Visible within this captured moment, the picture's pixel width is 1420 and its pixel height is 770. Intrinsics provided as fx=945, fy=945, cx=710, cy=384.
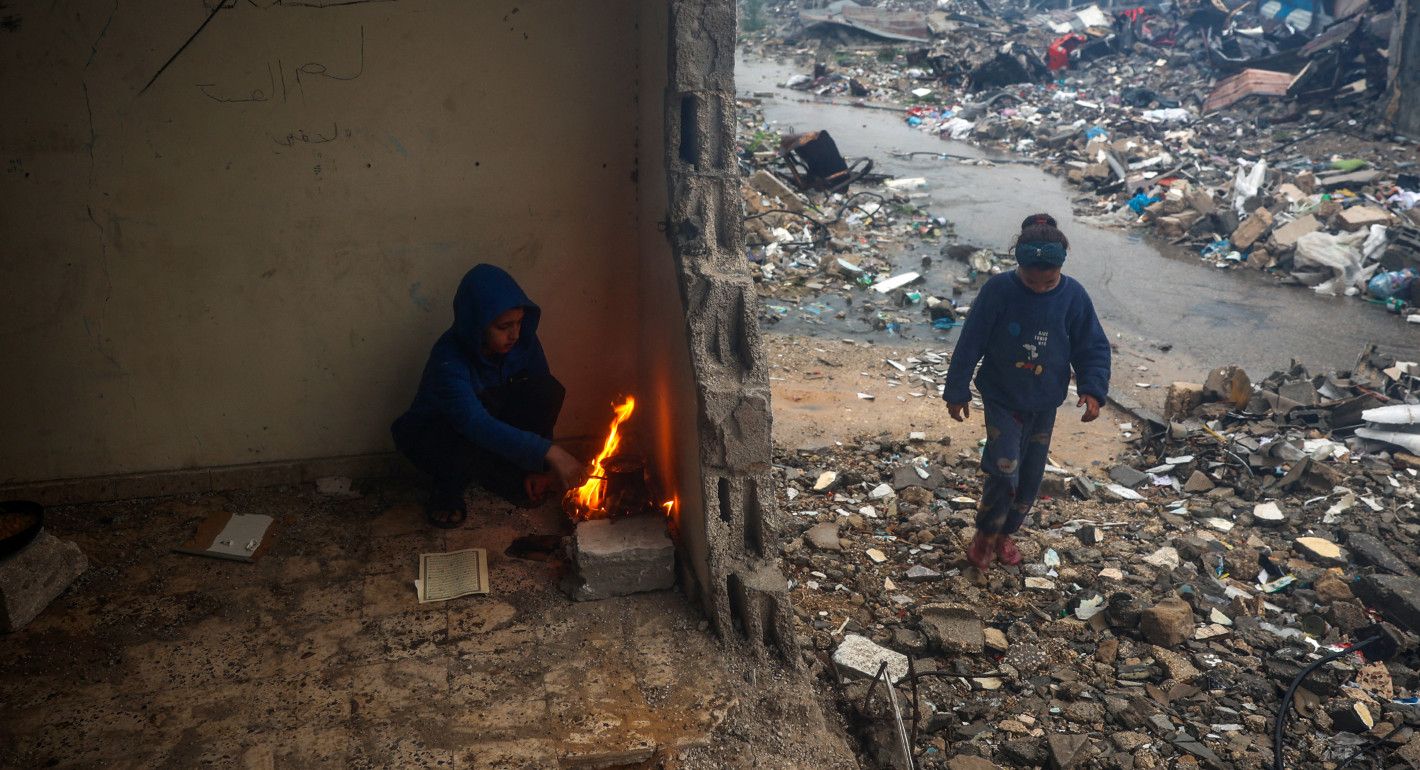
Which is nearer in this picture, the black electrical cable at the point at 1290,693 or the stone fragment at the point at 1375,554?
the black electrical cable at the point at 1290,693

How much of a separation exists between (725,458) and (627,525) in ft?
2.35

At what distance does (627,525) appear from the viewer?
4020 millimetres

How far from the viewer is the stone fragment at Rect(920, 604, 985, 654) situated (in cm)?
415

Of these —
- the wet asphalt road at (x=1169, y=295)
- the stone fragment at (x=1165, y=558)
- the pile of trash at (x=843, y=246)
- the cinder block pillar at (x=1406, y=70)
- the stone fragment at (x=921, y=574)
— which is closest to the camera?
the stone fragment at (x=921, y=574)

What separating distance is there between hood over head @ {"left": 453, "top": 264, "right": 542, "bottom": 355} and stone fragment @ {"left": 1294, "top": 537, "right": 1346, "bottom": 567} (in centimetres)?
429

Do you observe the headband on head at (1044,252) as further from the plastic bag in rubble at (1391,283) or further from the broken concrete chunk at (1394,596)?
the plastic bag in rubble at (1391,283)

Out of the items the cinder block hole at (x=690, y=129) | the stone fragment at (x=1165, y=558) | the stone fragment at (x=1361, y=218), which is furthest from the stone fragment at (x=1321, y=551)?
the stone fragment at (x=1361, y=218)

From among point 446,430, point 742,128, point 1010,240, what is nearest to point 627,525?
point 446,430

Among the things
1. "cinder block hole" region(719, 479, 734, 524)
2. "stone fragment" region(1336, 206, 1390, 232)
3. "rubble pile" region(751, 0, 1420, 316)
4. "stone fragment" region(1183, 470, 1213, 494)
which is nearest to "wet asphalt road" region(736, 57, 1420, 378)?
"rubble pile" region(751, 0, 1420, 316)

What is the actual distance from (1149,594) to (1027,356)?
4.49ft

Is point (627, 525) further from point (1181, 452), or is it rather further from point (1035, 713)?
point (1181, 452)

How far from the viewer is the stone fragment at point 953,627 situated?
4.15 m

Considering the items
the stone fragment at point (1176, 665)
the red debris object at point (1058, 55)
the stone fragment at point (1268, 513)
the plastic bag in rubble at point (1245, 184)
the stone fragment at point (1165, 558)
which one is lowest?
the stone fragment at point (1165, 558)

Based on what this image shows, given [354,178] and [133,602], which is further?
[354,178]
